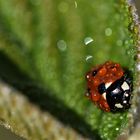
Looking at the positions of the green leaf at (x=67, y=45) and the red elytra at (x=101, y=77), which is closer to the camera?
the green leaf at (x=67, y=45)

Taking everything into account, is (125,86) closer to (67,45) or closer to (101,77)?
(101,77)

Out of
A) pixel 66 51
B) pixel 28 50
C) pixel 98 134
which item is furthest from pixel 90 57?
pixel 98 134

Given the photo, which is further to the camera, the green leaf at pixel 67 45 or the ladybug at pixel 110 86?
the ladybug at pixel 110 86

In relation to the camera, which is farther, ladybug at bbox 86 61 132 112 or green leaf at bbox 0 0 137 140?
ladybug at bbox 86 61 132 112

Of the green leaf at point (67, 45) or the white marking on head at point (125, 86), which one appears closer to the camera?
the green leaf at point (67, 45)
